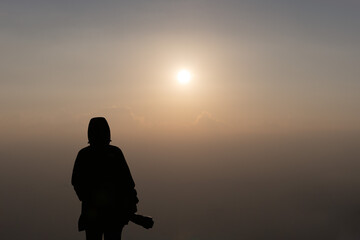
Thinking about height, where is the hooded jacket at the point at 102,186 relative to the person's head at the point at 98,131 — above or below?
below

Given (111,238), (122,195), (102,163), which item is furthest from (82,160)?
(111,238)

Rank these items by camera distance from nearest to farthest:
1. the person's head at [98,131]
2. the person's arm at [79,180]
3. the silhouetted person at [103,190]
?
the person's head at [98,131], the silhouetted person at [103,190], the person's arm at [79,180]

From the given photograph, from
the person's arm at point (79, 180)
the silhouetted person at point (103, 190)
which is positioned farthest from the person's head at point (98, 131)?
the person's arm at point (79, 180)

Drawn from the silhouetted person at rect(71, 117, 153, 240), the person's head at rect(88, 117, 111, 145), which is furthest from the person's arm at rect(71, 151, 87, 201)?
the person's head at rect(88, 117, 111, 145)

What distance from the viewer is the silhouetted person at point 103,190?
5105 mm

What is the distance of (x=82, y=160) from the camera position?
5238 millimetres

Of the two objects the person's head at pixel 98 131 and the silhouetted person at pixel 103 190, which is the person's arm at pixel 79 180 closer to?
the silhouetted person at pixel 103 190

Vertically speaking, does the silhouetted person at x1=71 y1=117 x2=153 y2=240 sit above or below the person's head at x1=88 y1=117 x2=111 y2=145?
below

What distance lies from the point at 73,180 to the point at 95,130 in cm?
89

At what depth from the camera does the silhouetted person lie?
5.11 meters

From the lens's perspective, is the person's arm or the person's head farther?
the person's arm

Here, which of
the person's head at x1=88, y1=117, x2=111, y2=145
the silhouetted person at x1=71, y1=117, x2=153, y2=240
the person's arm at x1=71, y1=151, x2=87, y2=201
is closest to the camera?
the person's head at x1=88, y1=117, x2=111, y2=145

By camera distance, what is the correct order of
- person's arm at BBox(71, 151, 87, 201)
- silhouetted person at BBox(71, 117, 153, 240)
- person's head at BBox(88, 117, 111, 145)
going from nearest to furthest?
1. person's head at BBox(88, 117, 111, 145)
2. silhouetted person at BBox(71, 117, 153, 240)
3. person's arm at BBox(71, 151, 87, 201)

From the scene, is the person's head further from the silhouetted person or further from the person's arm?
the person's arm
